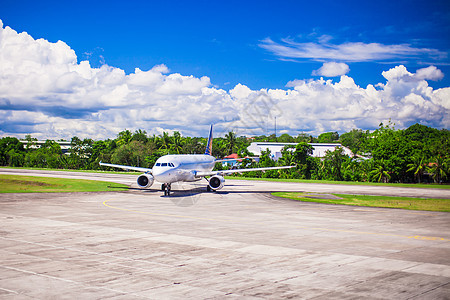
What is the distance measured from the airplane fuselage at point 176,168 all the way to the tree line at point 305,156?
23248mm

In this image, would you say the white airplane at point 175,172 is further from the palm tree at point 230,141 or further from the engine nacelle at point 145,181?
the palm tree at point 230,141

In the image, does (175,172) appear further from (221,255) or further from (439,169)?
(439,169)

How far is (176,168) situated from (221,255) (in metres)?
26.0

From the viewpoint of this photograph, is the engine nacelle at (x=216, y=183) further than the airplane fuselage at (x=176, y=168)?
Yes

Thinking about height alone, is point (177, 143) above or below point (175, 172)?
above

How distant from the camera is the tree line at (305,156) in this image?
8256cm

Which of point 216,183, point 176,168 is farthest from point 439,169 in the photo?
point 176,168

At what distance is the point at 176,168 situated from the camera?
4047 cm

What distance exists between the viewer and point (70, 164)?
14038 centimetres

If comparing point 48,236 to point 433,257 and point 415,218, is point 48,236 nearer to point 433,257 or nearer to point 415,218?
point 433,257

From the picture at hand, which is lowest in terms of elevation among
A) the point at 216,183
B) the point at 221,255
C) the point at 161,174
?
the point at 221,255

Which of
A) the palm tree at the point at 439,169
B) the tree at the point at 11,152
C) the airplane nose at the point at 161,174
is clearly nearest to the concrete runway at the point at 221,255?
the airplane nose at the point at 161,174

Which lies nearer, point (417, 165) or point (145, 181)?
point (145, 181)

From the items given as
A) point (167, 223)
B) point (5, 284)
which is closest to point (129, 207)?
point (167, 223)
